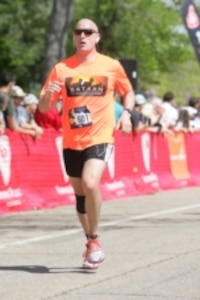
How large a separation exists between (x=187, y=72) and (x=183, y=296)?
203 feet

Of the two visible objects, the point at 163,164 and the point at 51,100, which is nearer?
the point at 51,100

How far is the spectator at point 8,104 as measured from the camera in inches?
674

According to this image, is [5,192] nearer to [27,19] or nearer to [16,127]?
[16,127]

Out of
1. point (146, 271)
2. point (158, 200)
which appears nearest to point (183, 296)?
point (146, 271)

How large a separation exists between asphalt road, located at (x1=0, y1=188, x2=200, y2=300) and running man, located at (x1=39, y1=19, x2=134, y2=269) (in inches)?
19.0

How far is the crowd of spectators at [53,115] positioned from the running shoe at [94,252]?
617 cm

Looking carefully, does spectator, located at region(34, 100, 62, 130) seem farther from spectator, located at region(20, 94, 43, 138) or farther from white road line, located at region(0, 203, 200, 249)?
white road line, located at region(0, 203, 200, 249)

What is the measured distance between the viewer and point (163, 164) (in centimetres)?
2308

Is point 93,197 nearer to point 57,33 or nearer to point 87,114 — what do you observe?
point 87,114

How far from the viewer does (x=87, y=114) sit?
10539 mm

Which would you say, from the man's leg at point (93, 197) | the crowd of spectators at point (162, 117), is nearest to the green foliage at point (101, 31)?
the crowd of spectators at point (162, 117)

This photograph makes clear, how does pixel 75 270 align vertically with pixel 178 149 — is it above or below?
above

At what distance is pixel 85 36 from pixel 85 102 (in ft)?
1.76

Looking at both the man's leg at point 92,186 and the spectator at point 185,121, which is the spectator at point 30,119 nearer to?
the spectator at point 185,121
